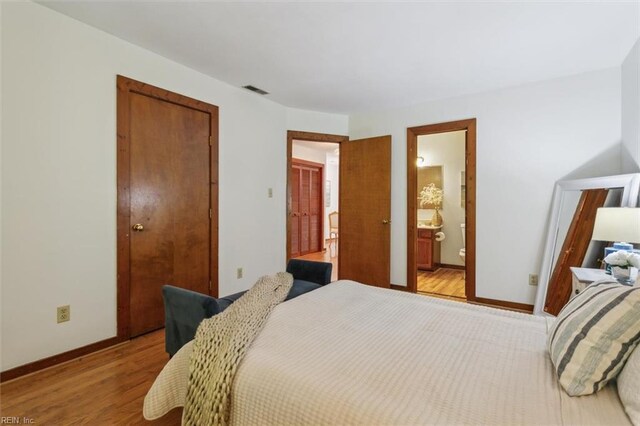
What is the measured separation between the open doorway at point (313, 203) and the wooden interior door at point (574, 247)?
151 inches

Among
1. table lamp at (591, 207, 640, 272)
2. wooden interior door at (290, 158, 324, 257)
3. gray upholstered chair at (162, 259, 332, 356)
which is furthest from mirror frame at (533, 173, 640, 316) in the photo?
wooden interior door at (290, 158, 324, 257)

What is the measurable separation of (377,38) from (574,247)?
2473mm

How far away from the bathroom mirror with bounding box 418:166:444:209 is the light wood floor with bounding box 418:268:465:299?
1170mm

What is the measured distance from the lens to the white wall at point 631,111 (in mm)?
2445

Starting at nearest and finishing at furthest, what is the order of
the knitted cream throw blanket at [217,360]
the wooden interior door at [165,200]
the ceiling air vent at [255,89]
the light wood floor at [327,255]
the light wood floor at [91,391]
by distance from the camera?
the knitted cream throw blanket at [217,360]
the light wood floor at [91,391]
the wooden interior door at [165,200]
the ceiling air vent at [255,89]
the light wood floor at [327,255]

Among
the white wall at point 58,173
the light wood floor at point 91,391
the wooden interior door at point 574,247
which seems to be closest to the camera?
the light wood floor at point 91,391

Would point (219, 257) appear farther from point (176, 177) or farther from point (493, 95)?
point (493, 95)

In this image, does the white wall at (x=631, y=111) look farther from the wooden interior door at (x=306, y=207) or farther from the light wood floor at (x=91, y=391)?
the wooden interior door at (x=306, y=207)

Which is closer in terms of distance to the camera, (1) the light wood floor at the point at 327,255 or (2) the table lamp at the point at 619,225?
(2) the table lamp at the point at 619,225

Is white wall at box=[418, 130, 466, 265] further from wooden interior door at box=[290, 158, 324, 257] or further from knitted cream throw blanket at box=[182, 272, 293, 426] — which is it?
knitted cream throw blanket at box=[182, 272, 293, 426]

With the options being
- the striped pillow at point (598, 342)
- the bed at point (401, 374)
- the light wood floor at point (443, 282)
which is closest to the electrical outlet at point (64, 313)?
the bed at point (401, 374)

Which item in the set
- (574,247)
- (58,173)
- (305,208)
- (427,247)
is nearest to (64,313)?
(58,173)

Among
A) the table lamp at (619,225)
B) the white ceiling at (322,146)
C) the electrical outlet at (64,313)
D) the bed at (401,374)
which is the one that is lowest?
the electrical outlet at (64,313)

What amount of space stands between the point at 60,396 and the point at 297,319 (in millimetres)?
1503
